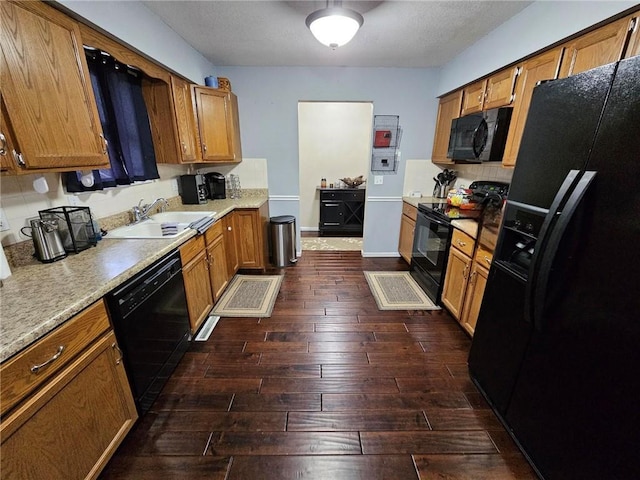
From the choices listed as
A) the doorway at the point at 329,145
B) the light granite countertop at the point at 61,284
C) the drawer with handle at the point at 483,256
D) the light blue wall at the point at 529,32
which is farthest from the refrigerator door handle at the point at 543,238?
the doorway at the point at 329,145

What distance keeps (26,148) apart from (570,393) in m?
2.58

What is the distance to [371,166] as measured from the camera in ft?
12.0

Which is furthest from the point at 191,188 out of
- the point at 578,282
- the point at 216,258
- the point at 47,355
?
the point at 578,282

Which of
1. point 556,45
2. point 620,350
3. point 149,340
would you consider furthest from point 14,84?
point 556,45

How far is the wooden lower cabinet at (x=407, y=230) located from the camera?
3448mm

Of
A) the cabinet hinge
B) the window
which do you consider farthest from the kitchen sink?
the cabinet hinge

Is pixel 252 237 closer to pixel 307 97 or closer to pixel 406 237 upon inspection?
pixel 307 97

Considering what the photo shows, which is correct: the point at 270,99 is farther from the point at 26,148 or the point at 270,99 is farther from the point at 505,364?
A: the point at 505,364

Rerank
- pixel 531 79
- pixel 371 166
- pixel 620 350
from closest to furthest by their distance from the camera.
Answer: pixel 620 350 < pixel 531 79 < pixel 371 166

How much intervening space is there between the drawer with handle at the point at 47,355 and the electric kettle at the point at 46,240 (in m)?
0.56

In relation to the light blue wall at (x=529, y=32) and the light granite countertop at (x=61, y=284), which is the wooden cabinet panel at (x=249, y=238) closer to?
the light granite countertop at (x=61, y=284)

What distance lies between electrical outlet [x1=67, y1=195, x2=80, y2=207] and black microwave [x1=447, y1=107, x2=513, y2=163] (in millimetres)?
3265

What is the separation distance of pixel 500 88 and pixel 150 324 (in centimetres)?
327

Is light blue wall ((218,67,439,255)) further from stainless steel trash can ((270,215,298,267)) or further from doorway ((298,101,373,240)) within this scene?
doorway ((298,101,373,240))
